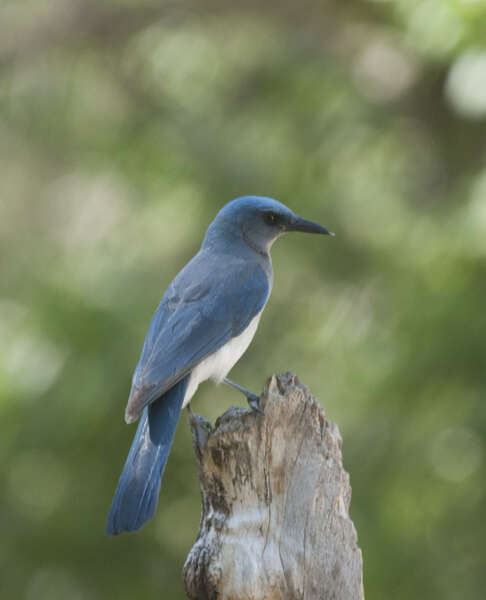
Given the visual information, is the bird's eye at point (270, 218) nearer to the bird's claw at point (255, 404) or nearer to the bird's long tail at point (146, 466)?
the bird's long tail at point (146, 466)

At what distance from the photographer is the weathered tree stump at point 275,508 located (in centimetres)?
317

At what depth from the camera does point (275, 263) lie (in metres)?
8.48

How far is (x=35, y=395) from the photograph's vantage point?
758 centimetres

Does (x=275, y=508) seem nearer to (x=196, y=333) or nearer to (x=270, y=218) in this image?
(x=196, y=333)

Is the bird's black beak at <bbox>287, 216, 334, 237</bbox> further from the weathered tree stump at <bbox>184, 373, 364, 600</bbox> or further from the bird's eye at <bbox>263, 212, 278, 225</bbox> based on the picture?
the weathered tree stump at <bbox>184, 373, 364, 600</bbox>

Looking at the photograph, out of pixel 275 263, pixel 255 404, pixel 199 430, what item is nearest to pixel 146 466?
pixel 199 430

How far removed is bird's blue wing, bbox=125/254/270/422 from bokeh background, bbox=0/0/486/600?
2.51 metres

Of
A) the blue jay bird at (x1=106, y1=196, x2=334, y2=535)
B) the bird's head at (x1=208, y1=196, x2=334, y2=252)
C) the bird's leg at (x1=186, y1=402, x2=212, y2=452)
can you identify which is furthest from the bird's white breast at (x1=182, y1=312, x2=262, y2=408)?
the bird's head at (x1=208, y1=196, x2=334, y2=252)

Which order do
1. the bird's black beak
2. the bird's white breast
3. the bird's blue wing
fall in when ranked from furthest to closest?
the bird's black beak, the bird's white breast, the bird's blue wing

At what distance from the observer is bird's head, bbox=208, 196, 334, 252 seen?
16.8ft

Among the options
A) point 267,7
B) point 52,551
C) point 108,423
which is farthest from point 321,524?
point 267,7

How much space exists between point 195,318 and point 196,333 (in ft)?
0.31

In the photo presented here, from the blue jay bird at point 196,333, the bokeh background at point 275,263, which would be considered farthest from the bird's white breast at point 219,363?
the bokeh background at point 275,263

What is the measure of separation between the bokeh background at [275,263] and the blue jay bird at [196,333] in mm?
2151
